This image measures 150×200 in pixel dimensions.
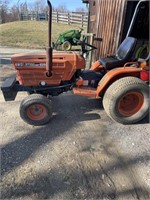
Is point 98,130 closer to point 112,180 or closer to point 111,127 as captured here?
point 111,127

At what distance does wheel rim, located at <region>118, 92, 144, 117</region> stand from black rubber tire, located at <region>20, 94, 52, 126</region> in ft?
3.74

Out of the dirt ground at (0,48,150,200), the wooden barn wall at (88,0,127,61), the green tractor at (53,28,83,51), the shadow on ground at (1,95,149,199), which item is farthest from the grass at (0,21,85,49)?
the shadow on ground at (1,95,149,199)

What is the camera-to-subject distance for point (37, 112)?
3.37m

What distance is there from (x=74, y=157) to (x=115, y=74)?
1.41 metres

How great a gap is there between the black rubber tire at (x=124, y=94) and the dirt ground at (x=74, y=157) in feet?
0.44

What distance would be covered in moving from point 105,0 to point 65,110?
464cm

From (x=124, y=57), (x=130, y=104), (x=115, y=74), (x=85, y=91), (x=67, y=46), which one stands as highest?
(x=124, y=57)

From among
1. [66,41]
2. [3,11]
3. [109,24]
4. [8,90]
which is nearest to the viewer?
[8,90]

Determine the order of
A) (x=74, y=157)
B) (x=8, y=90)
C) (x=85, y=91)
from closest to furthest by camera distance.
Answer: (x=74, y=157) < (x=8, y=90) < (x=85, y=91)

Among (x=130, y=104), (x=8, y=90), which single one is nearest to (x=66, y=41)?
(x=130, y=104)

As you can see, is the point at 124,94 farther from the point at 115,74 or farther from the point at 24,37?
the point at 24,37

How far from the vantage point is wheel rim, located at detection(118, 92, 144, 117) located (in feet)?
11.3

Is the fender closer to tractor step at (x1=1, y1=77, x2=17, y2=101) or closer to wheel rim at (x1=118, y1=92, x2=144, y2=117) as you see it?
wheel rim at (x1=118, y1=92, x2=144, y2=117)

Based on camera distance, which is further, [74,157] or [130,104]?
[130,104]
